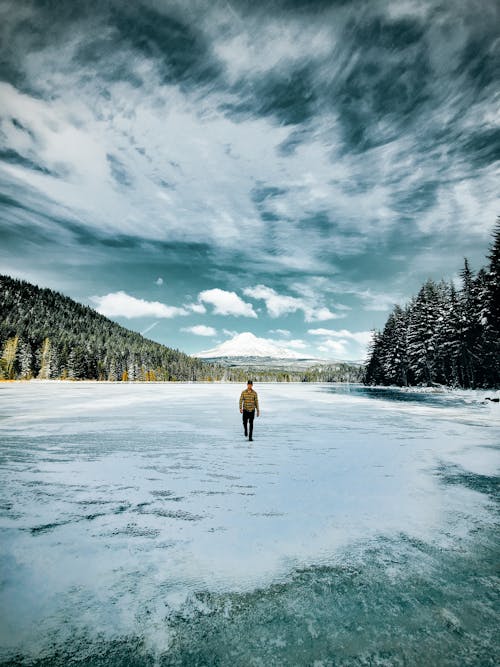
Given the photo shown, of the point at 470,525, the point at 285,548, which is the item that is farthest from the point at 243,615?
the point at 470,525

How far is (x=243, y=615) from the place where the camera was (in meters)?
2.72

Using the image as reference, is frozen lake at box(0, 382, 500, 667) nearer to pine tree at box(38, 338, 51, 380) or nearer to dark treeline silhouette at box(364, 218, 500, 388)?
dark treeline silhouette at box(364, 218, 500, 388)

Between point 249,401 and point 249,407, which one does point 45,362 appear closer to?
point 249,401

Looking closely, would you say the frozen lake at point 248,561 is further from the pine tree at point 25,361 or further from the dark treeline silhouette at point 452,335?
the pine tree at point 25,361

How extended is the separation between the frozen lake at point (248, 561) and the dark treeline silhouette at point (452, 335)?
108ft

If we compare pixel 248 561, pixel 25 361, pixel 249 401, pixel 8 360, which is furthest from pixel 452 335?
pixel 25 361

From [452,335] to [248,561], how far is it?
163 feet

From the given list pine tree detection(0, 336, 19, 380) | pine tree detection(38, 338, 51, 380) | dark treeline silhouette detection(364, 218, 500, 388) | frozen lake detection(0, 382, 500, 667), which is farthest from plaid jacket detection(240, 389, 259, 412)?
pine tree detection(38, 338, 51, 380)

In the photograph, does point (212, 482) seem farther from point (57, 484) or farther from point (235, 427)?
point (235, 427)

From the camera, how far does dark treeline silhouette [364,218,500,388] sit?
119 ft

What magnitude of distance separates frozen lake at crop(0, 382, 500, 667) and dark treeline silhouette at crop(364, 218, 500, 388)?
32.9 meters

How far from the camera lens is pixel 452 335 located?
147ft

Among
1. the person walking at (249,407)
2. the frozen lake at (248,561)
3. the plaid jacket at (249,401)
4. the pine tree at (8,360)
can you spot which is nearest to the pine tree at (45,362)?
the pine tree at (8,360)

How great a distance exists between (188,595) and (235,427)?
1035cm
